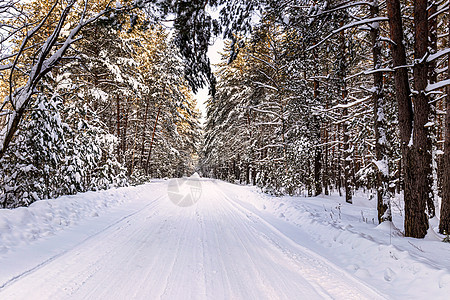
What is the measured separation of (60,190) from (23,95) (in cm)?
422

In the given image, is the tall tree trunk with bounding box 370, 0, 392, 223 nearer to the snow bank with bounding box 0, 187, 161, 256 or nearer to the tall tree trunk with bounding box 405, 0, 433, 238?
the tall tree trunk with bounding box 405, 0, 433, 238

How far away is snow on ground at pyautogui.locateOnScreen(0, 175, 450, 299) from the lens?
2803 millimetres


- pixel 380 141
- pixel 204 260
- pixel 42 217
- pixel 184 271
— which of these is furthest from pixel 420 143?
pixel 42 217

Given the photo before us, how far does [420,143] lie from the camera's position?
4.73 metres

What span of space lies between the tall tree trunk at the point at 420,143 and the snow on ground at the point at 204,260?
34 centimetres

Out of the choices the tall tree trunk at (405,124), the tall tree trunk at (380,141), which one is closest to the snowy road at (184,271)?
the tall tree trunk at (405,124)

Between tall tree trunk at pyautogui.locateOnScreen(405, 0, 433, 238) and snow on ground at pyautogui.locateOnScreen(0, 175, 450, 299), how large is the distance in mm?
336

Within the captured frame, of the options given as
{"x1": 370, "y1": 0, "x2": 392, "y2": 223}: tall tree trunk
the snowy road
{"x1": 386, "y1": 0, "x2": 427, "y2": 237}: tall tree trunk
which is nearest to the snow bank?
the snowy road

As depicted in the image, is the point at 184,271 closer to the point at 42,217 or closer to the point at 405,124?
the point at 42,217

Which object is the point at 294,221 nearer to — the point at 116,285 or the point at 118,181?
the point at 116,285

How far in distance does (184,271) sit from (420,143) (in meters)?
5.37

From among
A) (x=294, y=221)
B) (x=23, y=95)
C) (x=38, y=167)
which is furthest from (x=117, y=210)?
(x=294, y=221)

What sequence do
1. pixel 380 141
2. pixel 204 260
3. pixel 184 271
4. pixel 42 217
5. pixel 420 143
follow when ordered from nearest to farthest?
pixel 184 271 < pixel 204 260 < pixel 420 143 < pixel 42 217 < pixel 380 141

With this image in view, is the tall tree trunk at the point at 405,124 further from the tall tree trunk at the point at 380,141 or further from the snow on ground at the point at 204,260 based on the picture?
the tall tree trunk at the point at 380,141
